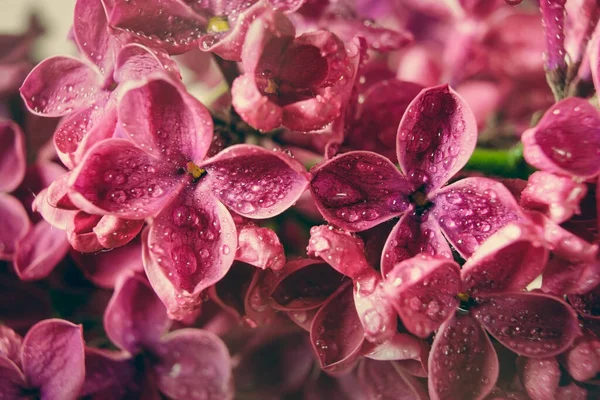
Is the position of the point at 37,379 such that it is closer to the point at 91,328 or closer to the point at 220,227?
the point at 91,328

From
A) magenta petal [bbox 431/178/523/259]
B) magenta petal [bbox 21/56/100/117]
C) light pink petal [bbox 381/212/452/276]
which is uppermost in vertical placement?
magenta petal [bbox 21/56/100/117]

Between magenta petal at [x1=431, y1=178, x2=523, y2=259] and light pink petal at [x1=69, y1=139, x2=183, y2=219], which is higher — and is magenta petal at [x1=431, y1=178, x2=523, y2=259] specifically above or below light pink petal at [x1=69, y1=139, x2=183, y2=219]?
below

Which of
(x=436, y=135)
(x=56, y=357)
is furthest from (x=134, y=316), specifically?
(x=436, y=135)

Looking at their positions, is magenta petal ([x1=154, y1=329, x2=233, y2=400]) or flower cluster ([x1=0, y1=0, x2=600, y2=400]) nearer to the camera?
flower cluster ([x1=0, y1=0, x2=600, y2=400])

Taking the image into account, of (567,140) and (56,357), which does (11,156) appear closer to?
(56,357)

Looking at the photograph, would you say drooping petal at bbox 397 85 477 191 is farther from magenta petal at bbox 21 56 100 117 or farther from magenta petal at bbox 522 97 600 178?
magenta petal at bbox 21 56 100 117

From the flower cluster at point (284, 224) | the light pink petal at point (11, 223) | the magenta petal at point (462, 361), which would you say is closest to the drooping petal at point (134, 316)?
the flower cluster at point (284, 224)

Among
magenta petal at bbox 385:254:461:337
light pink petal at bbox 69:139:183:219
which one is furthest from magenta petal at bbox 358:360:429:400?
light pink petal at bbox 69:139:183:219

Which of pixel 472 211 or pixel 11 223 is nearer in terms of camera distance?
pixel 472 211

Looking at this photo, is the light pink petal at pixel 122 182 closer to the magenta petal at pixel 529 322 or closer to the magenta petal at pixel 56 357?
the magenta petal at pixel 56 357
